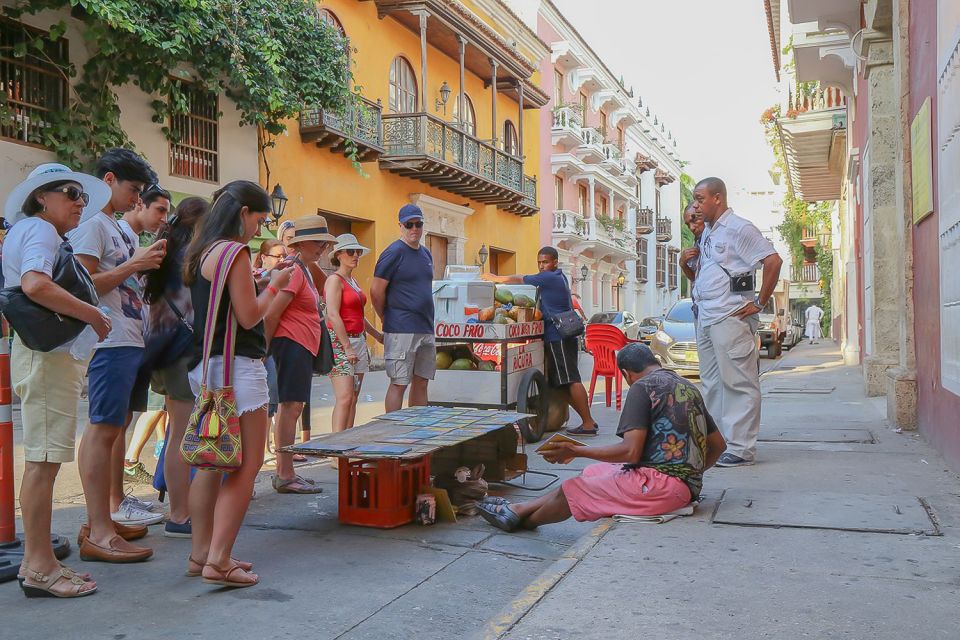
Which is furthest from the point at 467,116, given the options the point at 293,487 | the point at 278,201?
the point at 293,487

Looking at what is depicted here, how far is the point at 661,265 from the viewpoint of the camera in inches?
2292

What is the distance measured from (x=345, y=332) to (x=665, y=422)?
3.26 meters

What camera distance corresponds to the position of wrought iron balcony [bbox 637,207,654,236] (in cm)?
5119

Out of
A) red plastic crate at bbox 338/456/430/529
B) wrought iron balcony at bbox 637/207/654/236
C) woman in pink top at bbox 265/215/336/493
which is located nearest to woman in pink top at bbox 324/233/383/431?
woman in pink top at bbox 265/215/336/493

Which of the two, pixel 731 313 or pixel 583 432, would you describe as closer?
pixel 731 313

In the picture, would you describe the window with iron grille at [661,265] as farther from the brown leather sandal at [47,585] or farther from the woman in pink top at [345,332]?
the brown leather sandal at [47,585]

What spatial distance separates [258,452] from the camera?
12.8 feet

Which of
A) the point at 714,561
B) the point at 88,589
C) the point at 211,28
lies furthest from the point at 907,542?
the point at 211,28

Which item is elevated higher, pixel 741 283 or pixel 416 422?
pixel 741 283

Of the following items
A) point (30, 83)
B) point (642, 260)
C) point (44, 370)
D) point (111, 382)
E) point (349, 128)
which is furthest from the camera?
point (642, 260)

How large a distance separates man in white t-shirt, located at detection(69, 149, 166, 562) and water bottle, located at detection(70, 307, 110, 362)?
34cm

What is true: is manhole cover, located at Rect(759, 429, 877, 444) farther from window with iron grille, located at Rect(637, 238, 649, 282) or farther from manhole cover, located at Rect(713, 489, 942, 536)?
window with iron grille, located at Rect(637, 238, 649, 282)

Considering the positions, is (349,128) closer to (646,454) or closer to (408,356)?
(408,356)

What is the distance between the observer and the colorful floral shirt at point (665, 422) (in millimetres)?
4398
